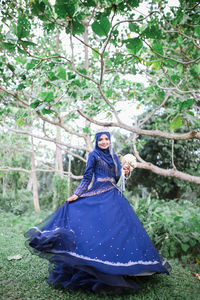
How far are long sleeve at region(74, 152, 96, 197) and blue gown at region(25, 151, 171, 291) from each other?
0.4 inches

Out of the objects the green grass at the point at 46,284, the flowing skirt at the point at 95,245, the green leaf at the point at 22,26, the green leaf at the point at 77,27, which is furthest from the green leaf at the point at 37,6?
the green grass at the point at 46,284

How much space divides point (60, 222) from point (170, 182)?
7.33 metres

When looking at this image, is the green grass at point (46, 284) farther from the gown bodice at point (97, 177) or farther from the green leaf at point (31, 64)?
the green leaf at point (31, 64)

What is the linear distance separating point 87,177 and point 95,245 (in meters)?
0.71

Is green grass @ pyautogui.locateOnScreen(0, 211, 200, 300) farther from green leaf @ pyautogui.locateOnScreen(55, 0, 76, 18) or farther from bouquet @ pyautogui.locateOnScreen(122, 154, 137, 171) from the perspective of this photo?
green leaf @ pyautogui.locateOnScreen(55, 0, 76, 18)

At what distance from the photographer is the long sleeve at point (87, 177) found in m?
2.61

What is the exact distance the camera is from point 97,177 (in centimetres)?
269

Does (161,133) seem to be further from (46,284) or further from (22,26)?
(46,284)

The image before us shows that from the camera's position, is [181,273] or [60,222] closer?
[60,222]

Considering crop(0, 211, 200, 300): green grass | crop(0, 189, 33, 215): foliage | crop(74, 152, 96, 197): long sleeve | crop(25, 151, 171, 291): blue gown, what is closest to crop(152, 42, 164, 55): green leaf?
crop(74, 152, 96, 197): long sleeve

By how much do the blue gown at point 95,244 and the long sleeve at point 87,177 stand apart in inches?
0.4

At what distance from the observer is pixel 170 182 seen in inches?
360

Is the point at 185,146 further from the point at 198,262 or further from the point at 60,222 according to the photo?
the point at 60,222

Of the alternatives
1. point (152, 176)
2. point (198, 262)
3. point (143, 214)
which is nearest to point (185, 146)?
point (152, 176)
